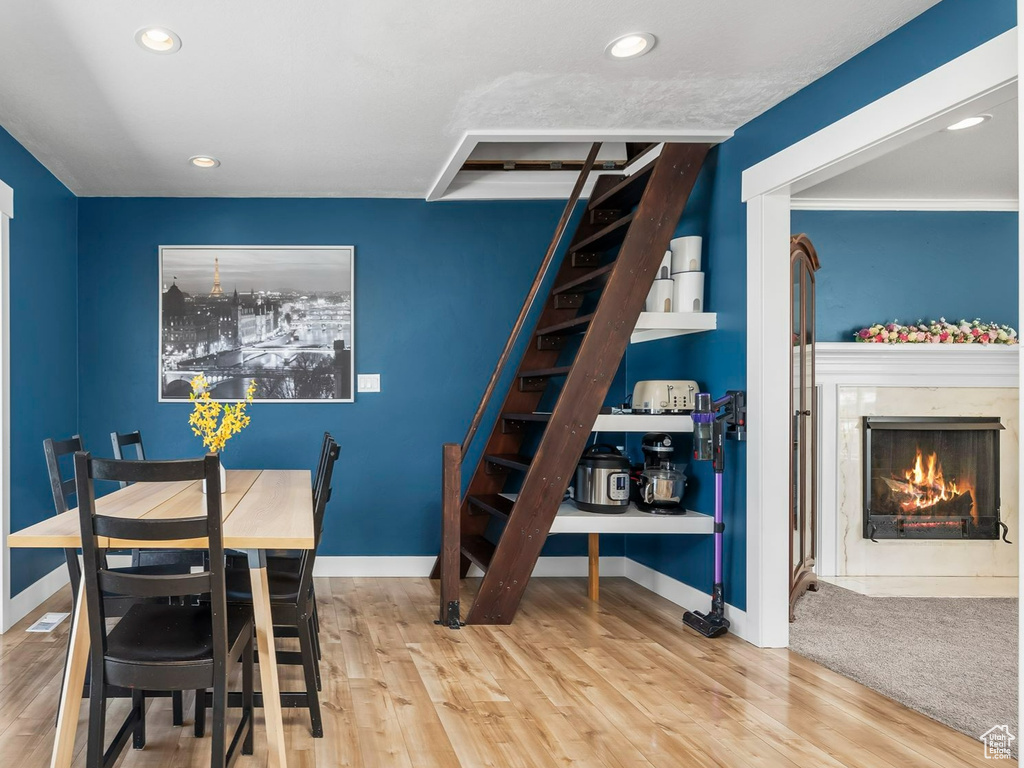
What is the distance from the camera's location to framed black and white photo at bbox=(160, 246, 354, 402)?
4.83 meters

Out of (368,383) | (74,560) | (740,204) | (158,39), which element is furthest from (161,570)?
(740,204)

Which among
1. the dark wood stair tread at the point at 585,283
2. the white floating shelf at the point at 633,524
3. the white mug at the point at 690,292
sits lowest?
the white floating shelf at the point at 633,524

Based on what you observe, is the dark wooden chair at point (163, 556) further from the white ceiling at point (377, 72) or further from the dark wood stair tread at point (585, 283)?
the dark wood stair tread at point (585, 283)

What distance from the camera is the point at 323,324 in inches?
192

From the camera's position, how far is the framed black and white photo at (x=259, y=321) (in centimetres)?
483

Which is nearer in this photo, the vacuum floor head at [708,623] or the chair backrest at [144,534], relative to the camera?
the chair backrest at [144,534]

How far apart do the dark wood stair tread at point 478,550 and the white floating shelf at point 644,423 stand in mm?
879

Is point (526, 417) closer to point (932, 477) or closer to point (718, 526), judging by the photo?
point (718, 526)

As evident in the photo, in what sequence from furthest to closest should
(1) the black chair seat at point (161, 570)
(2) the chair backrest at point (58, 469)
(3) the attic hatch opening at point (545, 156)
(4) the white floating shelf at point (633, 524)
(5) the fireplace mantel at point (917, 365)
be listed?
(5) the fireplace mantel at point (917, 365) → (3) the attic hatch opening at point (545, 156) → (4) the white floating shelf at point (633, 524) → (1) the black chair seat at point (161, 570) → (2) the chair backrest at point (58, 469)

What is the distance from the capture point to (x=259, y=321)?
484cm

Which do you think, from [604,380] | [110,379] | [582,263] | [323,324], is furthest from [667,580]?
[110,379]

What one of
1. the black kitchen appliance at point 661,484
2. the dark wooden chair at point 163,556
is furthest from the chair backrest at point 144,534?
the black kitchen appliance at point 661,484

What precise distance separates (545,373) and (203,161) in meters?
2.17

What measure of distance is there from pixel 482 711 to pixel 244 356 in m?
3.00
